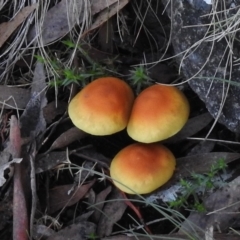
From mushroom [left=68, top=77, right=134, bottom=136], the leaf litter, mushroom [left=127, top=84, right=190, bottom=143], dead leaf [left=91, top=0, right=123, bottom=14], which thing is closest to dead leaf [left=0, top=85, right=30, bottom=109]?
the leaf litter

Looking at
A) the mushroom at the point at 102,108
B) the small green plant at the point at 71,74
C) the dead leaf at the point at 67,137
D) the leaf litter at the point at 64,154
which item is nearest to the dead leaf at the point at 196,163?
the leaf litter at the point at 64,154

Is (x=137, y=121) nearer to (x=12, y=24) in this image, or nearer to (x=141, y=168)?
(x=141, y=168)

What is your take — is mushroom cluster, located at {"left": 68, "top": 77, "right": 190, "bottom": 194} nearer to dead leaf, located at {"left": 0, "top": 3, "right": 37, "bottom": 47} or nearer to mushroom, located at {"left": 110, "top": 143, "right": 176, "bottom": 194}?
mushroom, located at {"left": 110, "top": 143, "right": 176, "bottom": 194}

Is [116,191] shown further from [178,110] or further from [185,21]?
[185,21]

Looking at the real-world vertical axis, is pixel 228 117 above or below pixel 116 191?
above

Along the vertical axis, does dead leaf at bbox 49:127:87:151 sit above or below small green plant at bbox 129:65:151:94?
below

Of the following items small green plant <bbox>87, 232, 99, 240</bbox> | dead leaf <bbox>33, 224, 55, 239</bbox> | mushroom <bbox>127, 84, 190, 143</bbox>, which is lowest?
small green plant <bbox>87, 232, 99, 240</bbox>

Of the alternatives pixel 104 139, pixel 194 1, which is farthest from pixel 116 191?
pixel 194 1

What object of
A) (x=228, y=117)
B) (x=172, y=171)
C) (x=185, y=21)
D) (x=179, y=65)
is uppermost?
(x=185, y=21)
